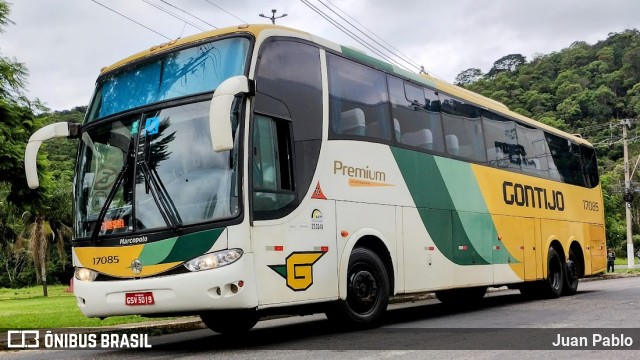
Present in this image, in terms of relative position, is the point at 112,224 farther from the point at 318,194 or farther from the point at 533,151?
the point at 533,151

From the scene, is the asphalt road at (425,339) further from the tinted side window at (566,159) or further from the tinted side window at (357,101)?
the tinted side window at (566,159)

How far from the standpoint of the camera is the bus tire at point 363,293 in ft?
29.7

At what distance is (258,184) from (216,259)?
993mm

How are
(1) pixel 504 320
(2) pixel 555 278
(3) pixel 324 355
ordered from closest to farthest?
(3) pixel 324 355, (1) pixel 504 320, (2) pixel 555 278

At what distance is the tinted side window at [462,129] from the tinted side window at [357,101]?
6.79 feet

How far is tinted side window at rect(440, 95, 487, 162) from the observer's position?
12242 millimetres

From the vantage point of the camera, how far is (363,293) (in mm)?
9367

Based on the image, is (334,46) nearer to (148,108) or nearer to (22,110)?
(148,108)

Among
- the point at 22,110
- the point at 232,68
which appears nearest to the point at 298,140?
the point at 232,68

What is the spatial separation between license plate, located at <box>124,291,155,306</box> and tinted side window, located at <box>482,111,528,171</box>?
8.07 metres

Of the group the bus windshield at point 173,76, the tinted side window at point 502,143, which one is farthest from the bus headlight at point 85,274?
the tinted side window at point 502,143

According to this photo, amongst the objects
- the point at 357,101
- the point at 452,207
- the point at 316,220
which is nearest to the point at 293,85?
the point at 357,101

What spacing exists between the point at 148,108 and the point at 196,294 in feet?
7.81

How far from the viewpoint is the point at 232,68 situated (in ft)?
26.4
